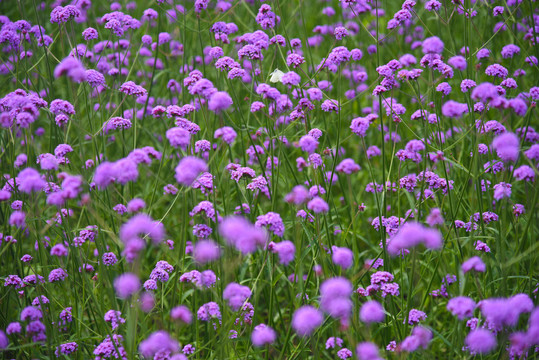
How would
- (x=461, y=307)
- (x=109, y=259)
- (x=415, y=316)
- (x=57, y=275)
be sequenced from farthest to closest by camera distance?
(x=109, y=259), (x=57, y=275), (x=415, y=316), (x=461, y=307)

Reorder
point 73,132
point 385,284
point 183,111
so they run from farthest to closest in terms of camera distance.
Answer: point 73,132
point 183,111
point 385,284

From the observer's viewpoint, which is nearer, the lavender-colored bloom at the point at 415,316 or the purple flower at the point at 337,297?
the purple flower at the point at 337,297

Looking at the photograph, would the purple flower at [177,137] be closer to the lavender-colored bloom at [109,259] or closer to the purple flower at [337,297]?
the purple flower at [337,297]

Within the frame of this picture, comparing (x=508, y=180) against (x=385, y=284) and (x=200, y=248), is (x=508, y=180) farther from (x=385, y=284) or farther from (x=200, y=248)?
(x=200, y=248)

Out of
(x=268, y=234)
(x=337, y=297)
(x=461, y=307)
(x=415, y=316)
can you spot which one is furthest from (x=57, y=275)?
(x=461, y=307)

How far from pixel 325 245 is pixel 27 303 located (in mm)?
1800

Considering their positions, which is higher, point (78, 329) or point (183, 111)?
point (183, 111)

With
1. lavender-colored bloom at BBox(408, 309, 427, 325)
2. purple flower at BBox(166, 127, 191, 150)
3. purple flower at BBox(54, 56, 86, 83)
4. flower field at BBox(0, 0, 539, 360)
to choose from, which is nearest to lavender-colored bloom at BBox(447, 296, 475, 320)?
flower field at BBox(0, 0, 539, 360)

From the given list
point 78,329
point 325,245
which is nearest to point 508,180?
point 325,245

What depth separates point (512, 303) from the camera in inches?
68.2

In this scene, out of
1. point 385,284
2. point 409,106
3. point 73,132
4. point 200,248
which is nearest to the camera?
point 200,248

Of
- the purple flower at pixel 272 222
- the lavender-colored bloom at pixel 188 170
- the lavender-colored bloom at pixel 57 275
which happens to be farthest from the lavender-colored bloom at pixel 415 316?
the lavender-colored bloom at pixel 57 275

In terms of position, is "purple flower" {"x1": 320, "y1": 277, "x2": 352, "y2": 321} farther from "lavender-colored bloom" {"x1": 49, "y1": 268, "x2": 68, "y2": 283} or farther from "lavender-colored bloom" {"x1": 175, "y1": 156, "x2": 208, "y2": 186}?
"lavender-colored bloom" {"x1": 49, "y1": 268, "x2": 68, "y2": 283}

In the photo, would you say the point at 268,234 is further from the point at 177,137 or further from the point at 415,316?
the point at 415,316
